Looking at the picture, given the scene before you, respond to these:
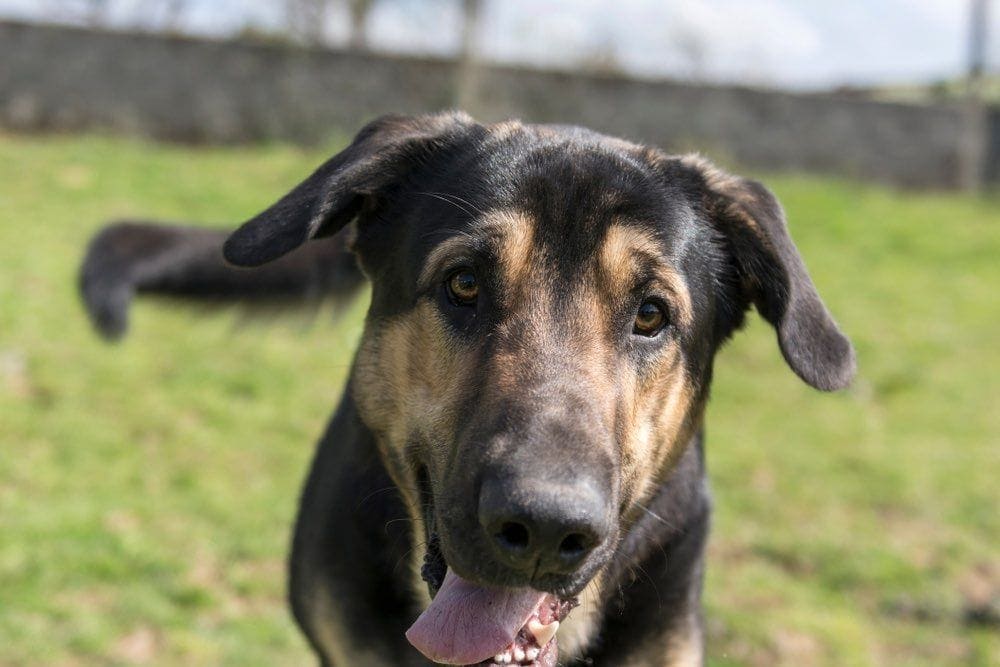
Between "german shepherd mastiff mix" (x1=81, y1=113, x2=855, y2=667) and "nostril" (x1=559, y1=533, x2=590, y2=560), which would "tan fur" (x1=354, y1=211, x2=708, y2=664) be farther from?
"nostril" (x1=559, y1=533, x2=590, y2=560)

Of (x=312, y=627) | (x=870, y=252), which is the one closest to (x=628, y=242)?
(x=312, y=627)

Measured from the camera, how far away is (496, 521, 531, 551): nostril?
2449mm

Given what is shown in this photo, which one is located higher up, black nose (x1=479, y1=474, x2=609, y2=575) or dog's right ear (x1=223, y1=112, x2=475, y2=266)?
dog's right ear (x1=223, y1=112, x2=475, y2=266)

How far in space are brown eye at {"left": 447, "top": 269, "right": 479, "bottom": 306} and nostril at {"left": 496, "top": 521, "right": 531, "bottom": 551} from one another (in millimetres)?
752

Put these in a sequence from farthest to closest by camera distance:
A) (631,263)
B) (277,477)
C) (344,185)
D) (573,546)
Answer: (277,477) → (344,185) → (631,263) → (573,546)

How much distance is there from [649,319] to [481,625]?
0.95m

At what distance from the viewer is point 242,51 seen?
1554cm

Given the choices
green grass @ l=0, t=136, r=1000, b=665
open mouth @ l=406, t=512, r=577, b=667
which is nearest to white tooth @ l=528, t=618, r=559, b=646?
open mouth @ l=406, t=512, r=577, b=667

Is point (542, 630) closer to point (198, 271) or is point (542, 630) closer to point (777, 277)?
point (777, 277)

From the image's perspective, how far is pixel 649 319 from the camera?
10.0ft

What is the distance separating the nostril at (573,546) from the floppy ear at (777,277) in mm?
1015

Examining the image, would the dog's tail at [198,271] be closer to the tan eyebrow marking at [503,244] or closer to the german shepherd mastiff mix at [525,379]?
the german shepherd mastiff mix at [525,379]

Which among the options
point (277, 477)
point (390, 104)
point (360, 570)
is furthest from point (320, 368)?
point (390, 104)

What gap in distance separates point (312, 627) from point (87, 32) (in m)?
13.4
